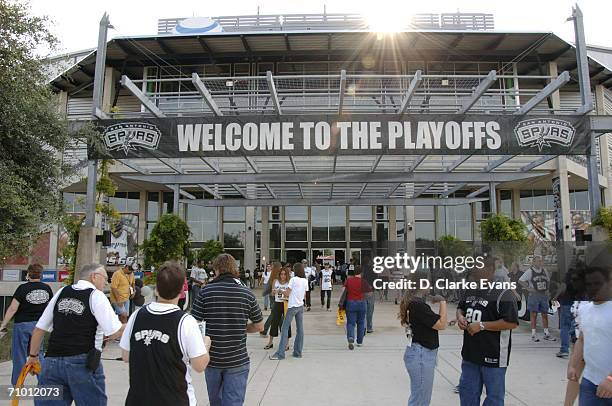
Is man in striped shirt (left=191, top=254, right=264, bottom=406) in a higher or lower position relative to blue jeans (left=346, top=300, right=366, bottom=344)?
higher

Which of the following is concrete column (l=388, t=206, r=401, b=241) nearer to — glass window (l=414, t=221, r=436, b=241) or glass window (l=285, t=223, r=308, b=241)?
glass window (l=414, t=221, r=436, b=241)

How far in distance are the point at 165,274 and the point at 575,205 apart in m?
30.4

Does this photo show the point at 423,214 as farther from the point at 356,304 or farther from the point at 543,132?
the point at 356,304

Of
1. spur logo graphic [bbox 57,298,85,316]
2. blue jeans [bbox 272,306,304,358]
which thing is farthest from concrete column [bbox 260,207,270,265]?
spur logo graphic [bbox 57,298,85,316]

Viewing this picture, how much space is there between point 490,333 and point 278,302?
17.6 ft

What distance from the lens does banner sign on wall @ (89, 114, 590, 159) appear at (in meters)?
9.53

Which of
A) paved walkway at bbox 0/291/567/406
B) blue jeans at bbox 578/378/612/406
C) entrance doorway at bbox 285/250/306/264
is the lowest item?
paved walkway at bbox 0/291/567/406

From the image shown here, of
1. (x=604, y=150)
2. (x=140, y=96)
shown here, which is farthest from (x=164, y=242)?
(x=604, y=150)

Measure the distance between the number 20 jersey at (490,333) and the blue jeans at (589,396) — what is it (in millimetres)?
801

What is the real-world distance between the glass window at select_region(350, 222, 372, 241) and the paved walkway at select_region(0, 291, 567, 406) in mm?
19457

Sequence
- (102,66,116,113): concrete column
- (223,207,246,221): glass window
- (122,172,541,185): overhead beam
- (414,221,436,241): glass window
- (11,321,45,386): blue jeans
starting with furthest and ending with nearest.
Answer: (223,207,246,221): glass window, (414,221,436,241): glass window, (102,66,116,113): concrete column, (122,172,541,185): overhead beam, (11,321,45,386): blue jeans

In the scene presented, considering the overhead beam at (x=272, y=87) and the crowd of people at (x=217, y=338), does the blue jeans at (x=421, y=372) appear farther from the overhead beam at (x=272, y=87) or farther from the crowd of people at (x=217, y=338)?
the overhead beam at (x=272, y=87)

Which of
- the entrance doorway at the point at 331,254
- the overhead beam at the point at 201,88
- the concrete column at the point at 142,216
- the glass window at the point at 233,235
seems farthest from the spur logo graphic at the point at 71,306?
the concrete column at the point at 142,216

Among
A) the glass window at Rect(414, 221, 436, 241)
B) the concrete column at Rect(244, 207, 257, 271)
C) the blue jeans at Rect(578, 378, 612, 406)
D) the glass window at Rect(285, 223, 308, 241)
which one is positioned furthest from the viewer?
the glass window at Rect(285, 223, 308, 241)
